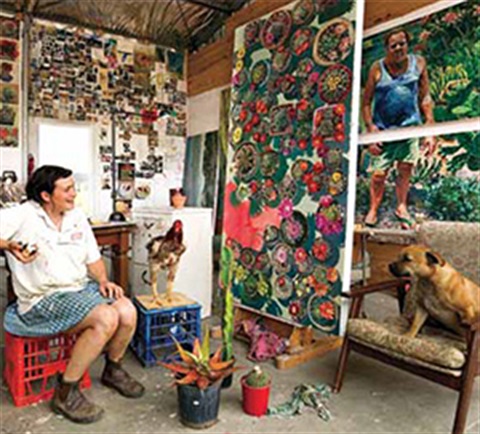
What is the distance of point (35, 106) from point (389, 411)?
500 cm

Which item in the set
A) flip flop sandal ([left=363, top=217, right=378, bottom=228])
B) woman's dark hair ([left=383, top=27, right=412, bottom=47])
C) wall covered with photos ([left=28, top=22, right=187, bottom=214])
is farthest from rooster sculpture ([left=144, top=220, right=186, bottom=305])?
wall covered with photos ([left=28, top=22, right=187, bottom=214])

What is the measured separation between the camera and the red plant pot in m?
2.12

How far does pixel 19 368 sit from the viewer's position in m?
2.18

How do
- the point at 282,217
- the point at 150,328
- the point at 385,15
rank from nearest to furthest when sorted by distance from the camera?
the point at 150,328 → the point at 282,217 → the point at 385,15

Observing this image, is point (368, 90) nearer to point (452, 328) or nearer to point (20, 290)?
point (452, 328)

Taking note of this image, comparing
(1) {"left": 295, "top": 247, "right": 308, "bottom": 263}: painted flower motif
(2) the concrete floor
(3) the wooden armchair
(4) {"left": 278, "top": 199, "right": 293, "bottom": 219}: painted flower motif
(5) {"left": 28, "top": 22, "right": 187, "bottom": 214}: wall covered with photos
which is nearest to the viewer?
(3) the wooden armchair

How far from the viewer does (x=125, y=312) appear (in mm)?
2260

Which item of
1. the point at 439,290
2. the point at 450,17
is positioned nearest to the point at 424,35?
the point at 450,17

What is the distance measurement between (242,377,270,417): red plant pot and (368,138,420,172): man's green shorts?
7.60ft

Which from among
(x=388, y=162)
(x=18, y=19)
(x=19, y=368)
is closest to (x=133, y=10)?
(x=18, y=19)

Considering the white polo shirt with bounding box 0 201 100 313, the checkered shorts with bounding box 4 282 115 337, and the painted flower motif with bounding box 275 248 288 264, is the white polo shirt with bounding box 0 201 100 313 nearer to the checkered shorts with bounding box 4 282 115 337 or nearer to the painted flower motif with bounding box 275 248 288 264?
the checkered shorts with bounding box 4 282 115 337

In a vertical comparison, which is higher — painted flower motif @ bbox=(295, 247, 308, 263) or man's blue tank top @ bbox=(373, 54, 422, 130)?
man's blue tank top @ bbox=(373, 54, 422, 130)

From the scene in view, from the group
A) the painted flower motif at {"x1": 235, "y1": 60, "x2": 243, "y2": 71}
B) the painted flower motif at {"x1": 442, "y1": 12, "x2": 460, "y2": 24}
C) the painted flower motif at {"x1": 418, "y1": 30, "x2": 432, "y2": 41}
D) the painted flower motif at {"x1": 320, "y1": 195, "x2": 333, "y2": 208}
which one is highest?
the painted flower motif at {"x1": 442, "y1": 12, "x2": 460, "y2": 24}

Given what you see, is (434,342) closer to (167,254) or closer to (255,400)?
(255,400)
